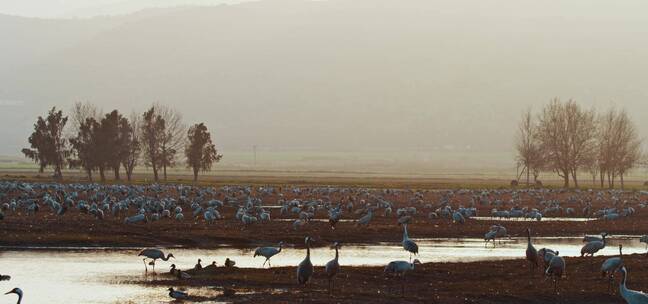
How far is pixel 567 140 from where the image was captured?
120125mm

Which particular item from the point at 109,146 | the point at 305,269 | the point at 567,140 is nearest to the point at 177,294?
the point at 305,269

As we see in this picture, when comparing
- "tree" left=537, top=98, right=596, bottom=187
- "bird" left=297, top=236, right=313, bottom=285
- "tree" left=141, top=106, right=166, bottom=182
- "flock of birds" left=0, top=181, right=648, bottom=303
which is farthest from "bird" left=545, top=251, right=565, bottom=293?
"tree" left=537, top=98, right=596, bottom=187

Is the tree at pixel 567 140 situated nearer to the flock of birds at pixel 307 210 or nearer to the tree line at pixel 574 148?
the tree line at pixel 574 148

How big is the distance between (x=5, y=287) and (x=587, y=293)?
54.2 feet

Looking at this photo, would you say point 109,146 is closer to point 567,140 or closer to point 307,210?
point 567,140

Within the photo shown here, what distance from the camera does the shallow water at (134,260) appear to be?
92.2 feet

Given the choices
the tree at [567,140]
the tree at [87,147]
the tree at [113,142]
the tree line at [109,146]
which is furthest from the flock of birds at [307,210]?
the tree at [567,140]

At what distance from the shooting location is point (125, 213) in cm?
5572

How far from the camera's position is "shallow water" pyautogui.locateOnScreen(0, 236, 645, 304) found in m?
28.1

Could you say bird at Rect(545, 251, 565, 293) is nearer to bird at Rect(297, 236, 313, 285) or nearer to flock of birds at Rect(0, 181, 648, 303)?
flock of birds at Rect(0, 181, 648, 303)

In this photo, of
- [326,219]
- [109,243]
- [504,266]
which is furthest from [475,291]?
[326,219]

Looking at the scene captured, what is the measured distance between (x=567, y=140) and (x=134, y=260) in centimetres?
9150

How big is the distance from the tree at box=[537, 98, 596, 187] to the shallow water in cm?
7326

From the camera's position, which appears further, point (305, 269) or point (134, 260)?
point (134, 260)
